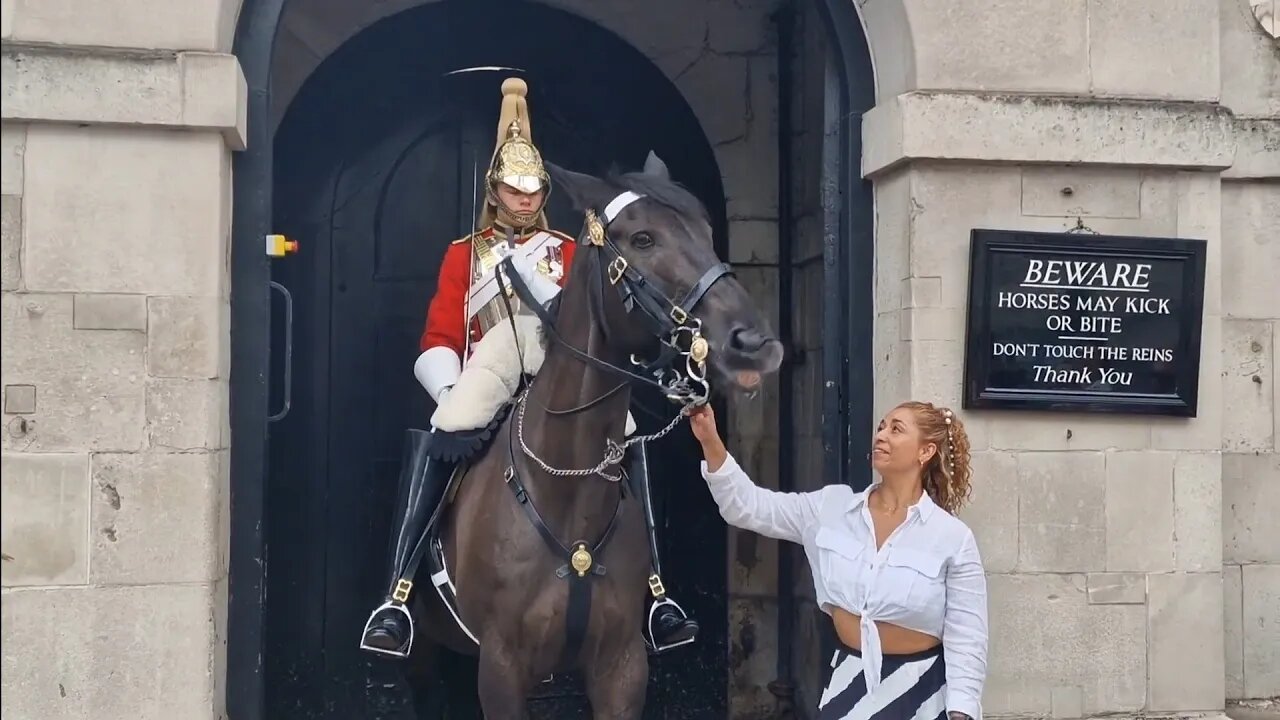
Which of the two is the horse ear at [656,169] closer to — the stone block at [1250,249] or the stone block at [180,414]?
the stone block at [180,414]

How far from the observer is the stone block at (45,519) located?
14.2 ft

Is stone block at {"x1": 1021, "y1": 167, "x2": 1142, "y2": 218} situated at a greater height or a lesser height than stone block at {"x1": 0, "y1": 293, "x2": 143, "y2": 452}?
greater

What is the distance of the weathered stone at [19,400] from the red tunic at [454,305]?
1.40 meters

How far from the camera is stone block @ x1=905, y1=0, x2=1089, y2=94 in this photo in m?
4.97

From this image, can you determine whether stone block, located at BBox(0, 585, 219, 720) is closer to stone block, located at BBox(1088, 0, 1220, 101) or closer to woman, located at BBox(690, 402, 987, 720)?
woman, located at BBox(690, 402, 987, 720)

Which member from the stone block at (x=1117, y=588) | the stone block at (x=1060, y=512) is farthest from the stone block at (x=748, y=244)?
the stone block at (x=1117, y=588)

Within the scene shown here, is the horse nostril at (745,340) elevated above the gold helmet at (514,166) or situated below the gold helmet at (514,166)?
below

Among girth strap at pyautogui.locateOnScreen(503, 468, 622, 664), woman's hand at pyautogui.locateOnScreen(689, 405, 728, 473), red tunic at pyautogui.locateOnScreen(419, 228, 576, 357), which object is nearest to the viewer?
woman's hand at pyautogui.locateOnScreen(689, 405, 728, 473)

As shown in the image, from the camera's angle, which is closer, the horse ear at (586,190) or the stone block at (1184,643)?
the horse ear at (586,190)

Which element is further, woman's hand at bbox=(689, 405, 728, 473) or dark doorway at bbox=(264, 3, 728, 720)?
dark doorway at bbox=(264, 3, 728, 720)

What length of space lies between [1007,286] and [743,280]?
7.15 feet

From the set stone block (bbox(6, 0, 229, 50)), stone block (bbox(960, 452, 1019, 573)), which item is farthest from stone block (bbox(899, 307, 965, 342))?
stone block (bbox(6, 0, 229, 50))

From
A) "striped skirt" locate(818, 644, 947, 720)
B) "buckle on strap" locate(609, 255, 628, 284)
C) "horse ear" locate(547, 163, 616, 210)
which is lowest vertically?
"striped skirt" locate(818, 644, 947, 720)

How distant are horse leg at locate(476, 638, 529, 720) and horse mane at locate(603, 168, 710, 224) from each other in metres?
1.41
